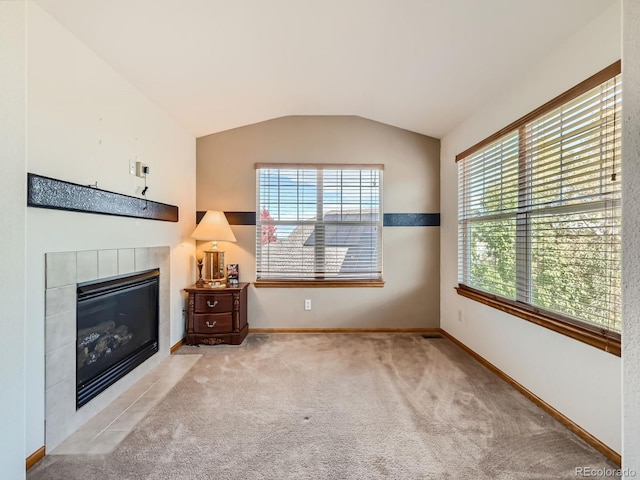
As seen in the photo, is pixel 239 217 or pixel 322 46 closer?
pixel 322 46

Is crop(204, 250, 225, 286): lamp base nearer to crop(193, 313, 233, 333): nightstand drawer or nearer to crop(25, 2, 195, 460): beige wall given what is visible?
crop(193, 313, 233, 333): nightstand drawer

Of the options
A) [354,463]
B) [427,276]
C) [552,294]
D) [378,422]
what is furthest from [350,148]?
[354,463]

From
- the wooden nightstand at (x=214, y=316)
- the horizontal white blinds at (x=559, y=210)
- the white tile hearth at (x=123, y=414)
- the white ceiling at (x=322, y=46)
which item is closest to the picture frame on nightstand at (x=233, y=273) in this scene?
the wooden nightstand at (x=214, y=316)

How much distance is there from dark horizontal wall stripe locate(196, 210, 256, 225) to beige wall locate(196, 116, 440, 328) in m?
0.06

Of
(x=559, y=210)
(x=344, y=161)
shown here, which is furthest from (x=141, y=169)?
(x=559, y=210)

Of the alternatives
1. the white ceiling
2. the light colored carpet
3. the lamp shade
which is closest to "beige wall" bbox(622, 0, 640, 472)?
the light colored carpet

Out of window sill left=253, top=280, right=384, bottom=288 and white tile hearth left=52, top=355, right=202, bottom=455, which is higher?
window sill left=253, top=280, right=384, bottom=288

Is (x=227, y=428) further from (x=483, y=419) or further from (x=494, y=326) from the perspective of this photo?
(x=494, y=326)

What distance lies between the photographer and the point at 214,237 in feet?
10.9

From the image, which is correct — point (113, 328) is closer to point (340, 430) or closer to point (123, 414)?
point (123, 414)

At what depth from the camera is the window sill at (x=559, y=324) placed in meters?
1.59

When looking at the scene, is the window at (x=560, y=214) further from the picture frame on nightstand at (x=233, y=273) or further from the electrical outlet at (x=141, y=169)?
the electrical outlet at (x=141, y=169)

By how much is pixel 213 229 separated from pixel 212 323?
1034 mm

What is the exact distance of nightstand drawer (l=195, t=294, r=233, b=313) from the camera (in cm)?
330
